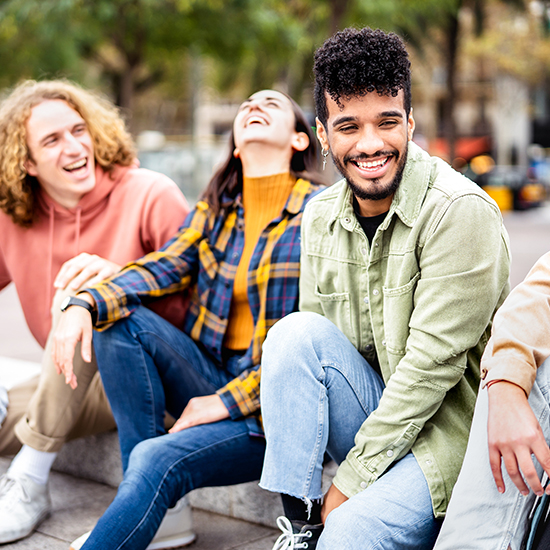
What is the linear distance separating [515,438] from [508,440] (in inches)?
0.6

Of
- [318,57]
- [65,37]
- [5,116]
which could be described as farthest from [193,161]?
[318,57]

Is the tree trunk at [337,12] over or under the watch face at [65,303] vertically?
over

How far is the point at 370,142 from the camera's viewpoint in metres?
2.12

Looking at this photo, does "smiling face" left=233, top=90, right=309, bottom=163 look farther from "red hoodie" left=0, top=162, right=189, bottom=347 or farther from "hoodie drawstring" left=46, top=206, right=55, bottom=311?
"hoodie drawstring" left=46, top=206, right=55, bottom=311

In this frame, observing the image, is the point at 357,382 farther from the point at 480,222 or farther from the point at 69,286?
the point at 69,286

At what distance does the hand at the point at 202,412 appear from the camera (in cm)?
250

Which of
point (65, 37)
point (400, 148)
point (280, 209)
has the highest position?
point (65, 37)

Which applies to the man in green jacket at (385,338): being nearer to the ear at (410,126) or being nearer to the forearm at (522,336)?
the ear at (410,126)

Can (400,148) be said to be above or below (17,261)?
above

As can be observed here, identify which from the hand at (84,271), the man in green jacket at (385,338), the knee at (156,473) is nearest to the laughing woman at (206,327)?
the knee at (156,473)

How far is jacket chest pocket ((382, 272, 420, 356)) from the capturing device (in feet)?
7.04

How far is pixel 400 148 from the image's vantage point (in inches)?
84.5

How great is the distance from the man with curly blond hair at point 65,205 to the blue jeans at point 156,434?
13.7 inches

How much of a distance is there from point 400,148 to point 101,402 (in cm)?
164
